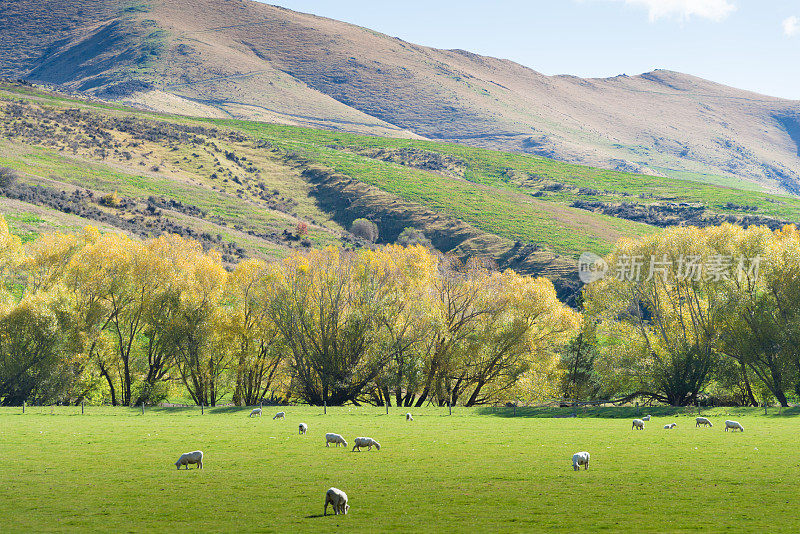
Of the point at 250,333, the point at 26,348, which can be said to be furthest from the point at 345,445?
the point at 26,348

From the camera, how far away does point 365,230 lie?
16400cm

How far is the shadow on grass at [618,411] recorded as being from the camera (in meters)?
56.7

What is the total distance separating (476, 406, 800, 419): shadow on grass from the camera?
56688 mm

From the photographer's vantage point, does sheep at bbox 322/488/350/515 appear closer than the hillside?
Yes

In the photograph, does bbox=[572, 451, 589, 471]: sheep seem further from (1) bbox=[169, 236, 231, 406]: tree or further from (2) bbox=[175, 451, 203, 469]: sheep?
(1) bbox=[169, 236, 231, 406]: tree

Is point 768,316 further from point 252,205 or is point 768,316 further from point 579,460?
point 252,205

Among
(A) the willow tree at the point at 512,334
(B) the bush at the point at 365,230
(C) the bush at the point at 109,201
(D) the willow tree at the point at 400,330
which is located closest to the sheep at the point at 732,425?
(A) the willow tree at the point at 512,334

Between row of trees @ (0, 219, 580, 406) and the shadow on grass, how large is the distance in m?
8.04

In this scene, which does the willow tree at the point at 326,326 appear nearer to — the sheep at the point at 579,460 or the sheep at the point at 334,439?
the sheep at the point at 334,439

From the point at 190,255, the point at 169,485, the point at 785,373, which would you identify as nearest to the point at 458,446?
the point at 169,485

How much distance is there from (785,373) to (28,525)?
6241 cm

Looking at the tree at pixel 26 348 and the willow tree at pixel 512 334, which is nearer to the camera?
the tree at pixel 26 348

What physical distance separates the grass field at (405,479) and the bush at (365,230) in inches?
4558

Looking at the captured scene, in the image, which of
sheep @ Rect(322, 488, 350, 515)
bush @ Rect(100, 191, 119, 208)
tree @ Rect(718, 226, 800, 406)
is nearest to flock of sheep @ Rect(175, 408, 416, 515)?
sheep @ Rect(322, 488, 350, 515)
